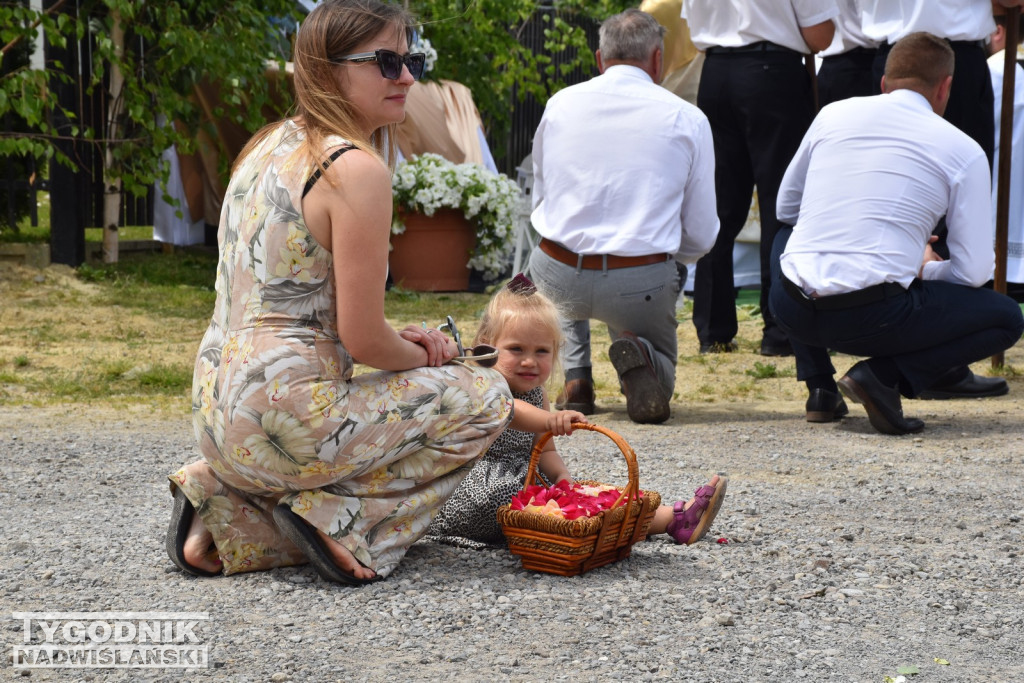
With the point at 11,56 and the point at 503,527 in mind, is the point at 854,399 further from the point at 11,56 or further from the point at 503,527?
the point at 11,56

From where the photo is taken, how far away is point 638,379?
14.8 feet

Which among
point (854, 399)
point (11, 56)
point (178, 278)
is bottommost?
point (178, 278)

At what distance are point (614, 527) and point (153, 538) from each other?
116cm

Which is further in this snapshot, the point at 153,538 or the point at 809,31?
the point at 809,31

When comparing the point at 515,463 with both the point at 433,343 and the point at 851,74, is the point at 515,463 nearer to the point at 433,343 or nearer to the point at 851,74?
the point at 433,343

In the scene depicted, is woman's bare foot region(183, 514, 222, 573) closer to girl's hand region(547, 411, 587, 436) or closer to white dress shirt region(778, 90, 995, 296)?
girl's hand region(547, 411, 587, 436)

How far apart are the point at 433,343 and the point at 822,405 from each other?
226cm

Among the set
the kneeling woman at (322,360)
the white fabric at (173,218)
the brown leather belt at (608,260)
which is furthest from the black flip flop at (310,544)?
the white fabric at (173,218)

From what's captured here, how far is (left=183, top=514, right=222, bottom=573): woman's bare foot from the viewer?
9.13 ft

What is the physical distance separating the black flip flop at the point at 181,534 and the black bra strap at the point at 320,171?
753 millimetres

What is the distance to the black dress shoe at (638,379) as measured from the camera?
448cm

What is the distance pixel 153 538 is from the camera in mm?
3129

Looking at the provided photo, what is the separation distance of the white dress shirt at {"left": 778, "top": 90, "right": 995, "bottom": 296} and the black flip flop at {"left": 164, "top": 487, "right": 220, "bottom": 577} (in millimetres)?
2369

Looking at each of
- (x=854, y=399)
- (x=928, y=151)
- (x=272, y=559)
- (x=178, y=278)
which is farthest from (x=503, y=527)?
(x=178, y=278)
